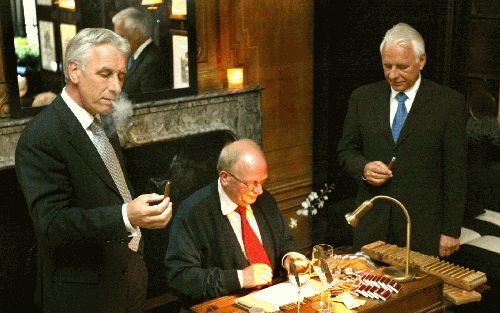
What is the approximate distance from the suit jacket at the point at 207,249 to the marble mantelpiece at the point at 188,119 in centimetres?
132

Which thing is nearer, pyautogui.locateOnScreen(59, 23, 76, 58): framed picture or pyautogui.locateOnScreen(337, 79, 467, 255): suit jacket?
pyautogui.locateOnScreen(337, 79, 467, 255): suit jacket

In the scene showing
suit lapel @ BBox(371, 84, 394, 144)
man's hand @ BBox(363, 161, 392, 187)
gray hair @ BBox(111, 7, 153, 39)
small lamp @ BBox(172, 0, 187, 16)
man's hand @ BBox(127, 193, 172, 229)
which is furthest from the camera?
small lamp @ BBox(172, 0, 187, 16)

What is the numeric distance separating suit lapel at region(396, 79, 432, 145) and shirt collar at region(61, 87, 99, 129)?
170 cm

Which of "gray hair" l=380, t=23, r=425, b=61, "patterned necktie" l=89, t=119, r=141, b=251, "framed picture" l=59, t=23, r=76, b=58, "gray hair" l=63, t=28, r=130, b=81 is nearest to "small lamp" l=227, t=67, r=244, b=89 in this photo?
"framed picture" l=59, t=23, r=76, b=58

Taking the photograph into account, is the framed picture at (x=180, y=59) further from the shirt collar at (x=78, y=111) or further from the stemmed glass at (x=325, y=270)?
the stemmed glass at (x=325, y=270)

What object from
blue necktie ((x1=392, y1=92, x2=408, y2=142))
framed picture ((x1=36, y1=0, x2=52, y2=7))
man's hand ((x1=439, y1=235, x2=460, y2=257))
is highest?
framed picture ((x1=36, y1=0, x2=52, y2=7))

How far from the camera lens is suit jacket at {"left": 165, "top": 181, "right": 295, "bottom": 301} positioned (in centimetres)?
267

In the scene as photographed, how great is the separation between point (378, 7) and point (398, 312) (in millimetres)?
3339

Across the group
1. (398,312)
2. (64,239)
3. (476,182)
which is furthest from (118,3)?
(476,182)

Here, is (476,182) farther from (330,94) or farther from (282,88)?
(282,88)

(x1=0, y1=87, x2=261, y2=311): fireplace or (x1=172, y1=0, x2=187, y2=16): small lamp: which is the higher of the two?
(x1=172, y1=0, x2=187, y2=16): small lamp

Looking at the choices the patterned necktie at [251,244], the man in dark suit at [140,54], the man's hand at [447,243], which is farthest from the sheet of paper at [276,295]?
the man in dark suit at [140,54]

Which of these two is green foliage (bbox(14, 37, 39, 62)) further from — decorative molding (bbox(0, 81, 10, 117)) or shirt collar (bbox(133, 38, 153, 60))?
shirt collar (bbox(133, 38, 153, 60))

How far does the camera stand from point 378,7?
17.3 feet
